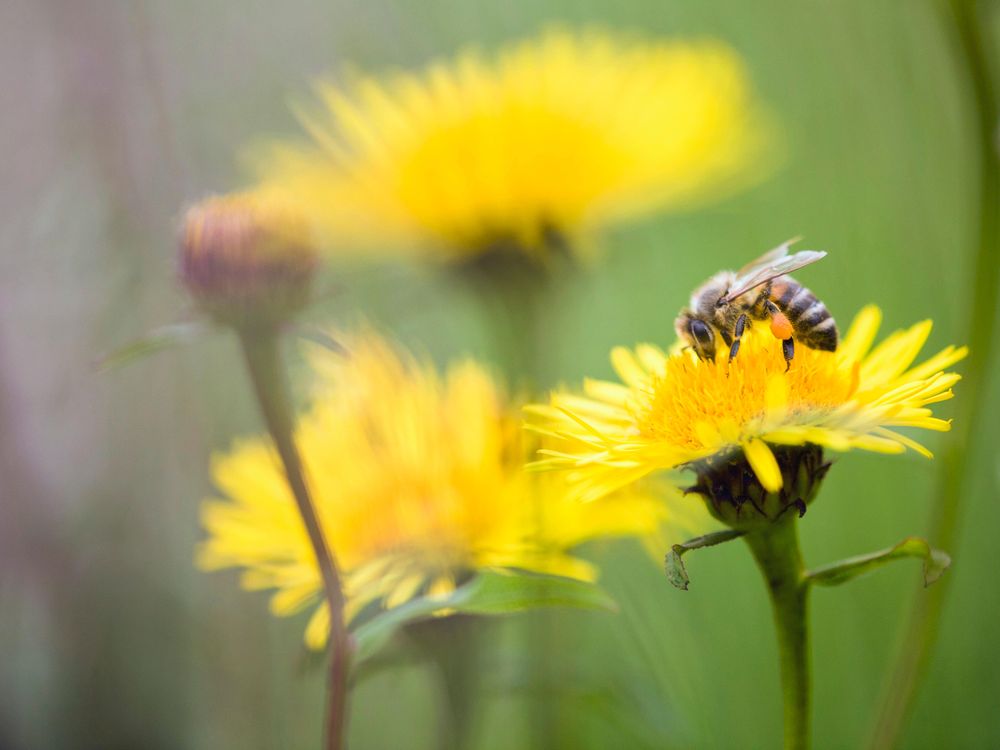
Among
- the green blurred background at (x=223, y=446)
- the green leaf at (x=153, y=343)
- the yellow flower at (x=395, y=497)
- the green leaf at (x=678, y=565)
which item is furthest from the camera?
the green blurred background at (x=223, y=446)

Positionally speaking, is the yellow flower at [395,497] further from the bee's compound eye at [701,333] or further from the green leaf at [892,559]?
the green leaf at [892,559]

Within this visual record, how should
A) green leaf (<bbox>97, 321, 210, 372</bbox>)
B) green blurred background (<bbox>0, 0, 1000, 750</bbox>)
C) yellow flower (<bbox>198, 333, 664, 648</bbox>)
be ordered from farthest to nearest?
1. green blurred background (<bbox>0, 0, 1000, 750</bbox>)
2. yellow flower (<bbox>198, 333, 664, 648</bbox>)
3. green leaf (<bbox>97, 321, 210, 372</bbox>)

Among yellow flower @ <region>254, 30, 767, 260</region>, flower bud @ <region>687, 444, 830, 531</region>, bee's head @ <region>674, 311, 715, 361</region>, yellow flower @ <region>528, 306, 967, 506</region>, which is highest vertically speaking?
yellow flower @ <region>254, 30, 767, 260</region>

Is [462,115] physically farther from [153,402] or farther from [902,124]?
[902,124]

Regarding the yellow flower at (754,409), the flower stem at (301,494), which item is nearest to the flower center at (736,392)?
the yellow flower at (754,409)

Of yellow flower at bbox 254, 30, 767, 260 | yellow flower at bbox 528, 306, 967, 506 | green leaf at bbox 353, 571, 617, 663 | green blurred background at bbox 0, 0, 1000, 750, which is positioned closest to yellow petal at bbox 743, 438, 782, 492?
yellow flower at bbox 528, 306, 967, 506

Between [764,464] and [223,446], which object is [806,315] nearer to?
[764,464]

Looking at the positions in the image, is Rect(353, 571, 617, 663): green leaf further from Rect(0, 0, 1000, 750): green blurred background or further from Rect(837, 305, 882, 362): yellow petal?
Rect(837, 305, 882, 362): yellow petal
